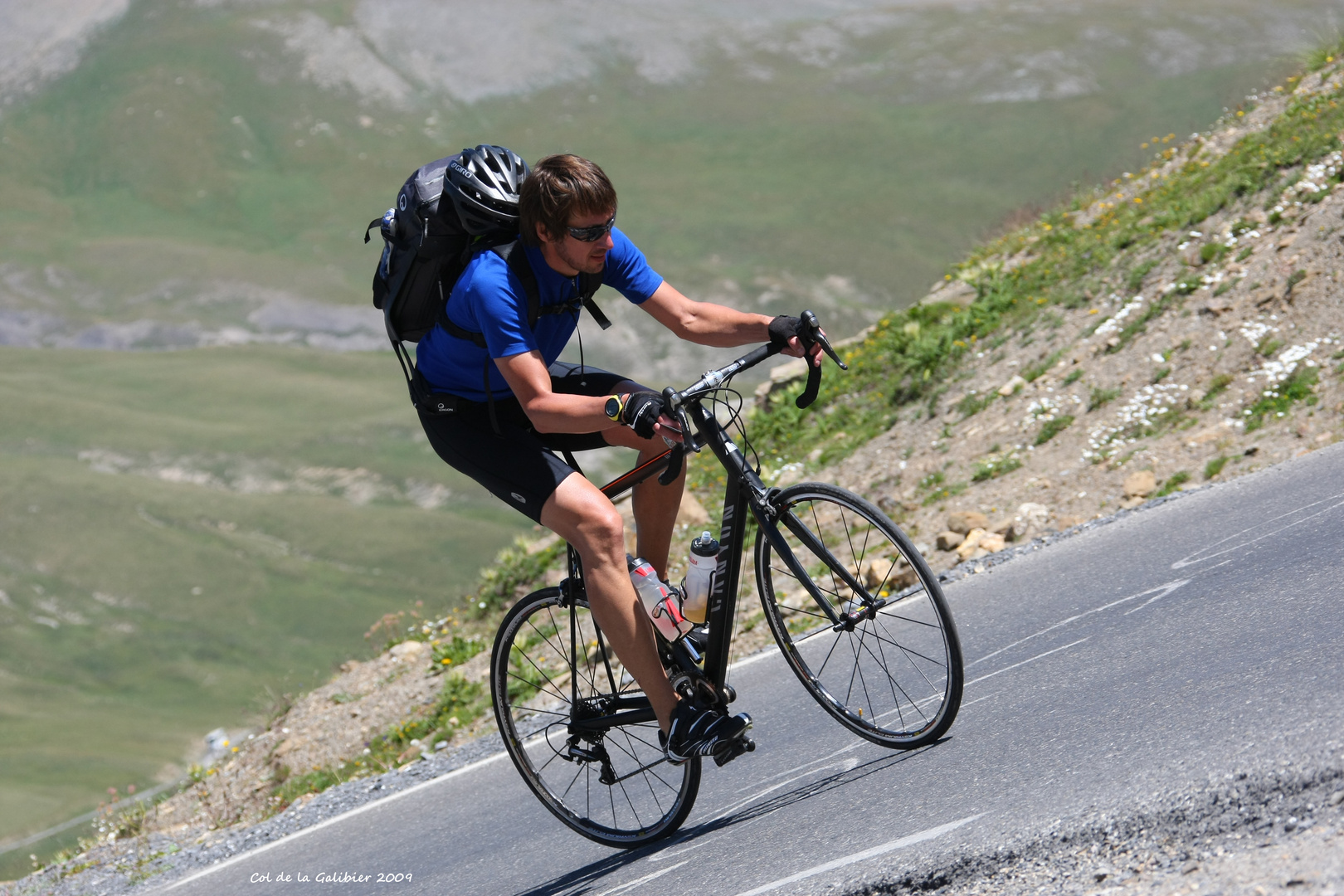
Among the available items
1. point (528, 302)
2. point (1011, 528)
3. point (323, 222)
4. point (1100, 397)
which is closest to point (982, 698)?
point (528, 302)

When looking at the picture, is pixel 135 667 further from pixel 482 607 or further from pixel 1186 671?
pixel 1186 671

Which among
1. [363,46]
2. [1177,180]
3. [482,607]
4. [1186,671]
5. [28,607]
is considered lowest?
[1186,671]

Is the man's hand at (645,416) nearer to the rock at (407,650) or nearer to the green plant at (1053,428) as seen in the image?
the green plant at (1053,428)

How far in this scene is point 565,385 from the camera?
4781mm

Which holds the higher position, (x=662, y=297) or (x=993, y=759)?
(x=662, y=297)

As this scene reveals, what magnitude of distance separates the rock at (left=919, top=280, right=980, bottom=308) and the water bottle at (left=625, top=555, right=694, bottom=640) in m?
9.28

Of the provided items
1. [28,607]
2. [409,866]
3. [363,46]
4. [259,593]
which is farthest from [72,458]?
[409,866]

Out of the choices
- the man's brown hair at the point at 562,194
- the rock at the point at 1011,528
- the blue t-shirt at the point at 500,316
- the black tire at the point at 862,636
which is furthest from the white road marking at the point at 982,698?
the rock at the point at 1011,528

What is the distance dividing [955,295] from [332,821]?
9012 millimetres

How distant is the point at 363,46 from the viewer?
79062 mm

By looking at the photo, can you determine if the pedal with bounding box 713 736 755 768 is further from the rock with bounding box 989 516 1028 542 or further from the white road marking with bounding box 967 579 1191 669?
the rock with bounding box 989 516 1028 542

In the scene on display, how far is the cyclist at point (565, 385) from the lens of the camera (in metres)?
4.12

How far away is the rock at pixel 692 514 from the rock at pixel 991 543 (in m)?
3.04

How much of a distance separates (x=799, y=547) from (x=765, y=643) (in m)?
3.37
